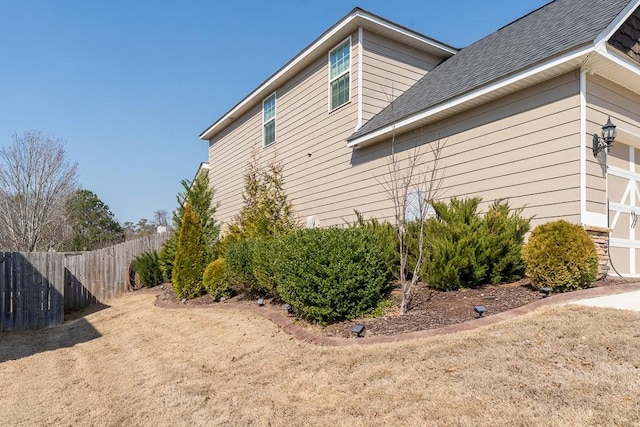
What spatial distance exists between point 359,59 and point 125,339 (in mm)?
8087

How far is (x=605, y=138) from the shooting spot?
255 inches

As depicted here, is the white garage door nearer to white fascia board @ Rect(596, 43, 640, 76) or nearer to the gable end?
white fascia board @ Rect(596, 43, 640, 76)

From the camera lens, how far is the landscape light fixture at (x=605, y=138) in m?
6.45

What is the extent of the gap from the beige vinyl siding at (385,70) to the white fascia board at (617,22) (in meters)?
5.15

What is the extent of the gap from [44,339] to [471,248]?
8.14m

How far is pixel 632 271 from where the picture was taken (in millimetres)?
7547

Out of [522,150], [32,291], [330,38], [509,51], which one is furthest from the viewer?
[330,38]

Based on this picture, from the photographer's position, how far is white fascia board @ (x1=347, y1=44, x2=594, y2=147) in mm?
6169

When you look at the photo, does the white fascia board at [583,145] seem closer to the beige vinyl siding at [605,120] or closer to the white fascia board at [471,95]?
the beige vinyl siding at [605,120]

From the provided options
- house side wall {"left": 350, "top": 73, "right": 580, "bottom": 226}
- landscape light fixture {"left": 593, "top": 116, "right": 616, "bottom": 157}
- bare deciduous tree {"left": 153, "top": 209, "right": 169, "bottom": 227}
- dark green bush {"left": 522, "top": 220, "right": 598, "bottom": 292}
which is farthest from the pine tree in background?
landscape light fixture {"left": 593, "top": 116, "right": 616, "bottom": 157}

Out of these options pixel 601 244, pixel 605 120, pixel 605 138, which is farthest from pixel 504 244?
pixel 605 120

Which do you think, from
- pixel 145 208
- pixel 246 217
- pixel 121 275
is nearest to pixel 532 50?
pixel 246 217

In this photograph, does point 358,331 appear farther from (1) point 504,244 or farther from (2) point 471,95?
(2) point 471,95

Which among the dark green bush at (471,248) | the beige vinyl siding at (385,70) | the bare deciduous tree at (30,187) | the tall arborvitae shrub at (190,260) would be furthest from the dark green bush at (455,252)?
the bare deciduous tree at (30,187)
